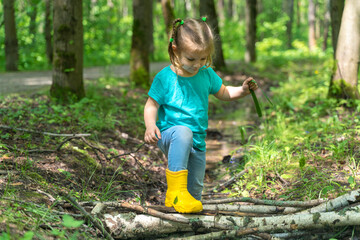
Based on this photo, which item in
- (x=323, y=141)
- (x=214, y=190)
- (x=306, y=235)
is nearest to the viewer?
(x=306, y=235)

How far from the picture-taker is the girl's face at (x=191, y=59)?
271 centimetres

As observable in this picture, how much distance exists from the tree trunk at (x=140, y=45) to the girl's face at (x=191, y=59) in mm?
5441

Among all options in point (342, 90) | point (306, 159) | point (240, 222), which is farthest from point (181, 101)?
point (342, 90)

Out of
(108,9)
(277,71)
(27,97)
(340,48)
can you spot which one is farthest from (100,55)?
(340,48)

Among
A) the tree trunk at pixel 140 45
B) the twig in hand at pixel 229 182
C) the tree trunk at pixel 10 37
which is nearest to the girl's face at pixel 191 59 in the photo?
the twig in hand at pixel 229 182

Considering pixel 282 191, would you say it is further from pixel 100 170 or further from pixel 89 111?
pixel 89 111

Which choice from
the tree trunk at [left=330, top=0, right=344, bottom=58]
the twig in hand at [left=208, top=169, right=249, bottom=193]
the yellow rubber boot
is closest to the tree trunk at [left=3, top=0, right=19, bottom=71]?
the tree trunk at [left=330, top=0, right=344, bottom=58]

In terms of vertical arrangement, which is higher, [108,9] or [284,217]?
[108,9]

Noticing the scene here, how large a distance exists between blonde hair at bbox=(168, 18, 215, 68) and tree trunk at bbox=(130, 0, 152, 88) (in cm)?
539

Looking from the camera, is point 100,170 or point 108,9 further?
point 108,9

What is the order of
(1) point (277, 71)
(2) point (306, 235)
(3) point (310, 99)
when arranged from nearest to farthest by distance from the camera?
(2) point (306, 235) → (3) point (310, 99) → (1) point (277, 71)

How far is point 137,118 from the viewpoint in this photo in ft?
19.4

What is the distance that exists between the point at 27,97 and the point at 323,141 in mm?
4441

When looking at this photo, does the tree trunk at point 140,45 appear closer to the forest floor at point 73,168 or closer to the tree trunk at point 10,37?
the forest floor at point 73,168
